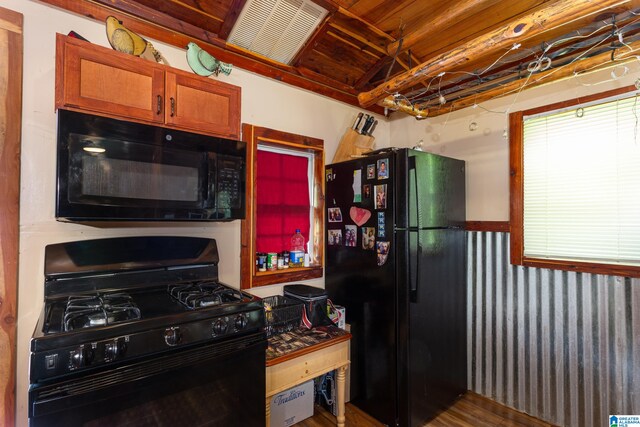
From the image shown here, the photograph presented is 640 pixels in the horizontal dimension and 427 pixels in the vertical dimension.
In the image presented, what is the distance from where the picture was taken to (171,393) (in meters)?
1.18

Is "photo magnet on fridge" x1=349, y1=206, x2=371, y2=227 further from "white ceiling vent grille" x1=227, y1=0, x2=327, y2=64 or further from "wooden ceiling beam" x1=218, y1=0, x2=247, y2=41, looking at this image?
"wooden ceiling beam" x1=218, y1=0, x2=247, y2=41

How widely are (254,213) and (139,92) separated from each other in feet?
3.31

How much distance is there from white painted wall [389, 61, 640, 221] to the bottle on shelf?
4.89ft

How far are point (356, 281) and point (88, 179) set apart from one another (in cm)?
178

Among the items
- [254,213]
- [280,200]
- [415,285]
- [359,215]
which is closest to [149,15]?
[254,213]

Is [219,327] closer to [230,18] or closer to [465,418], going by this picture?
[230,18]

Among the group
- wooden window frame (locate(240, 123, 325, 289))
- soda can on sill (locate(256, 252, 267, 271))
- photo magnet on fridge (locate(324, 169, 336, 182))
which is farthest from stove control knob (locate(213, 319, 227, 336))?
photo magnet on fridge (locate(324, 169, 336, 182))

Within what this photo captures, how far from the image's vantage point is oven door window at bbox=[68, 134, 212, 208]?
1.23 metres

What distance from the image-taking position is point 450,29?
2133 millimetres

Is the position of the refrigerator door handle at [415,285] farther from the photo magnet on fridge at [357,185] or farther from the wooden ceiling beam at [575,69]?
the wooden ceiling beam at [575,69]

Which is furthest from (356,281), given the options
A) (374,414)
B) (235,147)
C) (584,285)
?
(584,285)

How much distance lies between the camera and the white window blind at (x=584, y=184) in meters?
1.84

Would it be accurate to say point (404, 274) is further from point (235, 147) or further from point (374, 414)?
point (235, 147)

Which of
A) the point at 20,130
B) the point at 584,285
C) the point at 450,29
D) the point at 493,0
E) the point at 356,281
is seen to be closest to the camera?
the point at 20,130
